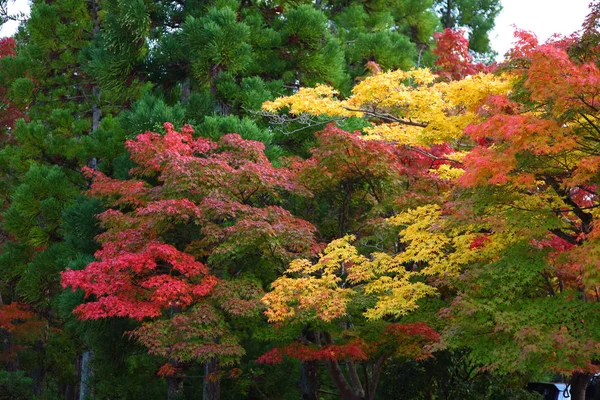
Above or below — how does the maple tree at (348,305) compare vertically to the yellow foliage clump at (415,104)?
below

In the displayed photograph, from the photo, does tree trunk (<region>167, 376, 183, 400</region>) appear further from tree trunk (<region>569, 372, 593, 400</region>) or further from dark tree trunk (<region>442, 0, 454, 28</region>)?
dark tree trunk (<region>442, 0, 454, 28</region>)

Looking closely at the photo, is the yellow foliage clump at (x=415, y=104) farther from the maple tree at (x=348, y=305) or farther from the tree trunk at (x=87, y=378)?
the tree trunk at (x=87, y=378)

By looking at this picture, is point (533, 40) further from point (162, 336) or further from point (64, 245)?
point (64, 245)

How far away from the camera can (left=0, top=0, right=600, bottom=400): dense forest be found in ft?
22.9

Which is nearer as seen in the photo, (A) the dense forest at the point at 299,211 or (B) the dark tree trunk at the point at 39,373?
(A) the dense forest at the point at 299,211

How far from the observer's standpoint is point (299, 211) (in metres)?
11.1

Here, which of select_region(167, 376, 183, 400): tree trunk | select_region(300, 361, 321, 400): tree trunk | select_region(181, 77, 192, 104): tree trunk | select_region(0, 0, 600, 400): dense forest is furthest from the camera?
select_region(181, 77, 192, 104): tree trunk

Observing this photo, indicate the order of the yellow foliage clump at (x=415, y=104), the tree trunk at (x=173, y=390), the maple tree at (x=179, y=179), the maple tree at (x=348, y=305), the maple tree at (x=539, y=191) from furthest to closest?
1. the tree trunk at (x=173, y=390)
2. the maple tree at (x=179, y=179)
3. the yellow foliage clump at (x=415, y=104)
4. the maple tree at (x=348, y=305)
5. the maple tree at (x=539, y=191)

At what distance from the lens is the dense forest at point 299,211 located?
6.97m

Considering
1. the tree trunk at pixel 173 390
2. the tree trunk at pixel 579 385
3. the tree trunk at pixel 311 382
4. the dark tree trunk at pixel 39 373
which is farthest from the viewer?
the dark tree trunk at pixel 39 373

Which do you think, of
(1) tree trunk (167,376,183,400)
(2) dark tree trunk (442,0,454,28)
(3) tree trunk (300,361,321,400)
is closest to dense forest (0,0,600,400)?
(1) tree trunk (167,376,183,400)

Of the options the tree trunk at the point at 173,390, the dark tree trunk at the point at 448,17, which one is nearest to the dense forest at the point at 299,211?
the tree trunk at the point at 173,390

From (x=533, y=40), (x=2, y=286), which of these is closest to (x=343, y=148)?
(x=533, y=40)

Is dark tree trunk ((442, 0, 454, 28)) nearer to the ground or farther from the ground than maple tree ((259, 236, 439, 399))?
farther from the ground
